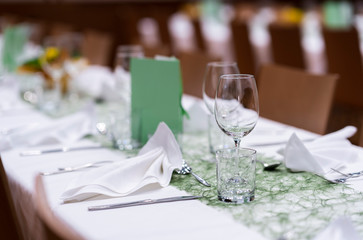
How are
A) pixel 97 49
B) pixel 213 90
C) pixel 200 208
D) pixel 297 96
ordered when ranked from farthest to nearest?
pixel 97 49, pixel 297 96, pixel 213 90, pixel 200 208

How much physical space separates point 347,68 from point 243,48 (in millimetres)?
1351

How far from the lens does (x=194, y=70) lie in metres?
3.09

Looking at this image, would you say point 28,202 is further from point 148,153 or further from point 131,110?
point 131,110

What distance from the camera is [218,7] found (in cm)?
781

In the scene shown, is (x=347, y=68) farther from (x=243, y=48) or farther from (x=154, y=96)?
(x=154, y=96)

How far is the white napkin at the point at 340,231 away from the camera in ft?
Result: 3.54

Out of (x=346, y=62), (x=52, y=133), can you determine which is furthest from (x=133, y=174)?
(x=346, y=62)

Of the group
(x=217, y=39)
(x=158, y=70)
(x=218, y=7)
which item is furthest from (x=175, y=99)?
(x=218, y=7)

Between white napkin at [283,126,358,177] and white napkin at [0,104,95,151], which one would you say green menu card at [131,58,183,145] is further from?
white napkin at [283,126,358,177]

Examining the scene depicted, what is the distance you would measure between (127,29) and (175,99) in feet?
18.7

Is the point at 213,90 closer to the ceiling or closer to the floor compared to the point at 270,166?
closer to the ceiling

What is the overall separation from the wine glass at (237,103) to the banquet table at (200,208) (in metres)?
0.16

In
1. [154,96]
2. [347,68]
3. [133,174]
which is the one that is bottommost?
[347,68]

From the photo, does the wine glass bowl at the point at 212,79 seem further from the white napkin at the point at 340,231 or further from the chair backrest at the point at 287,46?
the chair backrest at the point at 287,46
